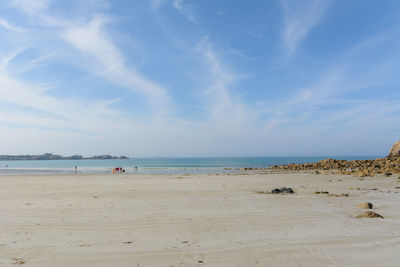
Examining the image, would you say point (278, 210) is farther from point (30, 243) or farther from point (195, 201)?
point (30, 243)

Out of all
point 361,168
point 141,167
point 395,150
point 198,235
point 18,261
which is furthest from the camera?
point 141,167

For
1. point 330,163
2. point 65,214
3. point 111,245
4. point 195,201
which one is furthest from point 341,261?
point 330,163

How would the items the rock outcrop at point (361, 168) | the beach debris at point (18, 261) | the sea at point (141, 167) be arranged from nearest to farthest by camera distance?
the beach debris at point (18, 261) < the rock outcrop at point (361, 168) < the sea at point (141, 167)

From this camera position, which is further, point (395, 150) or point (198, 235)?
point (395, 150)

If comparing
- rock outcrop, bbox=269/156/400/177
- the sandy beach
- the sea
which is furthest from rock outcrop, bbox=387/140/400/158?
the sandy beach

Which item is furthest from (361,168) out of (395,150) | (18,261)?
(18,261)

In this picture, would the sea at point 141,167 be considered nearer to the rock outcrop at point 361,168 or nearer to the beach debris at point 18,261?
the rock outcrop at point 361,168

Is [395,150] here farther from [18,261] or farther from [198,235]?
[18,261]

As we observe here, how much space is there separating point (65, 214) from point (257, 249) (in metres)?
6.17

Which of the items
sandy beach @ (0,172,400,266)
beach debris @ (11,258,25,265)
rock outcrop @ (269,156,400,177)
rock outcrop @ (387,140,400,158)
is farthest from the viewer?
rock outcrop @ (387,140,400,158)

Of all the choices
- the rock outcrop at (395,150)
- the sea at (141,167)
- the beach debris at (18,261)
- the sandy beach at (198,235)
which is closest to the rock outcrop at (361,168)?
the rock outcrop at (395,150)

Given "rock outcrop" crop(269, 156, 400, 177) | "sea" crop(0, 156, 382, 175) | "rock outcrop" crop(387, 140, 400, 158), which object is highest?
"rock outcrop" crop(387, 140, 400, 158)

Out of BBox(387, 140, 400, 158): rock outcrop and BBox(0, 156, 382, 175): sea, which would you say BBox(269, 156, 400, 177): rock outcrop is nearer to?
BBox(387, 140, 400, 158): rock outcrop

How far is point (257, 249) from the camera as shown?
5.12 meters
